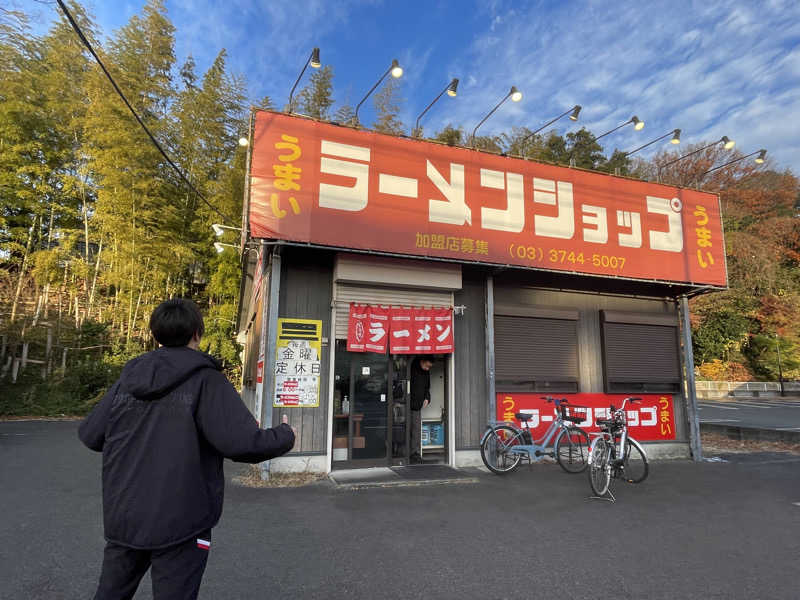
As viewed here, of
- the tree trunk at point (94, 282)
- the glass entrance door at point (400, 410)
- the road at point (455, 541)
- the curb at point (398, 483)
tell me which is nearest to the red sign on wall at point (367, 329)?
the glass entrance door at point (400, 410)

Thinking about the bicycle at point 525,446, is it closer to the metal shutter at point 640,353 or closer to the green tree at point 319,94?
the metal shutter at point 640,353

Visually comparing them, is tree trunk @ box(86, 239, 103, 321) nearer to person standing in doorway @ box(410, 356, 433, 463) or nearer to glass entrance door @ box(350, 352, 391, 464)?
glass entrance door @ box(350, 352, 391, 464)

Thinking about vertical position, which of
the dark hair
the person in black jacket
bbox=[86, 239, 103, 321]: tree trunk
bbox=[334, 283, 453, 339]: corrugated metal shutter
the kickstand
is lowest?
the kickstand

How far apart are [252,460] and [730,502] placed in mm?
6417

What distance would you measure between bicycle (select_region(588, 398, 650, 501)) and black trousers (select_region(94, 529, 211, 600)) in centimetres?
532

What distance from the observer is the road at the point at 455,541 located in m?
3.16

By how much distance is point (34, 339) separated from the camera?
542 inches

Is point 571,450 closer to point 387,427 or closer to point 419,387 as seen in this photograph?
point 419,387

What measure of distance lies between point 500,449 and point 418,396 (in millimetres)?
1554

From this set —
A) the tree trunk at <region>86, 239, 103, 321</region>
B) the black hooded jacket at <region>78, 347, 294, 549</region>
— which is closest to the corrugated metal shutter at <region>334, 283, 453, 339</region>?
the black hooded jacket at <region>78, 347, 294, 549</region>

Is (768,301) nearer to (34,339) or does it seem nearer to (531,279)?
(531,279)

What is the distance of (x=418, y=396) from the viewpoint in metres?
7.41

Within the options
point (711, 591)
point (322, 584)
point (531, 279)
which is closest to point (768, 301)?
point (531, 279)

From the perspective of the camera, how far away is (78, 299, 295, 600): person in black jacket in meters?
1.49
